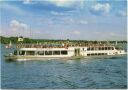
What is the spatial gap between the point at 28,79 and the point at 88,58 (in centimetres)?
2199

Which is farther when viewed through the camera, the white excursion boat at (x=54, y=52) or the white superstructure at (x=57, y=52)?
the white superstructure at (x=57, y=52)

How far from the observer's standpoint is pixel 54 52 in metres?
47.4

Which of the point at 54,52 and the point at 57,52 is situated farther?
the point at 57,52

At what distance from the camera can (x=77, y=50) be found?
4888 cm

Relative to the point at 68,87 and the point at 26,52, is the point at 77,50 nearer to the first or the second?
the point at 26,52

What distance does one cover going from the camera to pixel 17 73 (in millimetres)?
32094

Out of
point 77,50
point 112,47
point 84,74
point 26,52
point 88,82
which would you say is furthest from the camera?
point 112,47

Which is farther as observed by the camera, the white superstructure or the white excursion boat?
the white superstructure

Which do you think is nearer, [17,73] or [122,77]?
[122,77]

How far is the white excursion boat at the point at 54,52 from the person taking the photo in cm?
4547

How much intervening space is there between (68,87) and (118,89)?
3880 mm

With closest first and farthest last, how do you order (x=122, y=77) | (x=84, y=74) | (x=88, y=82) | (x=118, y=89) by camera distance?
1. (x=118, y=89)
2. (x=88, y=82)
3. (x=122, y=77)
4. (x=84, y=74)

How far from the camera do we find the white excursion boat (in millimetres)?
45469

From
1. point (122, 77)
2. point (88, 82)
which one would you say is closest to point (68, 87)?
point (88, 82)
